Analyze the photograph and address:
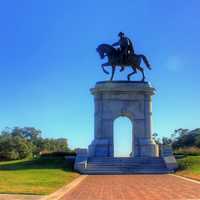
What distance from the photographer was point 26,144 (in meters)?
92.1

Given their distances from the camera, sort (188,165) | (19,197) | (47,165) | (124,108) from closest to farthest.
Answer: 1. (19,197)
2. (188,165)
3. (47,165)
4. (124,108)

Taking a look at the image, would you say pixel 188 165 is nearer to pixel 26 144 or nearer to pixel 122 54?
pixel 122 54

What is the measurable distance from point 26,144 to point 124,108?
49.7 metres

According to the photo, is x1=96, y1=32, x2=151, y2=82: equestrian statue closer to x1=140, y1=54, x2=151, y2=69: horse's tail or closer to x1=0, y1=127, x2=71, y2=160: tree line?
x1=140, y1=54, x2=151, y2=69: horse's tail

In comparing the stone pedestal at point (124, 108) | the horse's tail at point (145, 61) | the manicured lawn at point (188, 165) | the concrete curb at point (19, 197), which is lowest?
the concrete curb at point (19, 197)

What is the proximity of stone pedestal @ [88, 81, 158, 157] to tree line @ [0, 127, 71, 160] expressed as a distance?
437 inches

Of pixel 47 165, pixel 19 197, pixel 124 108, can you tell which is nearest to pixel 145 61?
pixel 124 108

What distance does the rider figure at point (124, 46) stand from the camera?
4628 cm

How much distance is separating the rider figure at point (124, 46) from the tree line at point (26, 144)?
48.6 feet

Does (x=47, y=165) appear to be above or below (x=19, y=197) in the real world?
above

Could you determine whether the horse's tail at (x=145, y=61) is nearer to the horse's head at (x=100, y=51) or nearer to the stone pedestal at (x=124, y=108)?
the stone pedestal at (x=124, y=108)

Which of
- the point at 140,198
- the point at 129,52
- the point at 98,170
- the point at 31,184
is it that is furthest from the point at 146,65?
the point at 140,198

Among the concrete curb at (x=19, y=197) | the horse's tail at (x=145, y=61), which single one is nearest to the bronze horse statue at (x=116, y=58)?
the horse's tail at (x=145, y=61)

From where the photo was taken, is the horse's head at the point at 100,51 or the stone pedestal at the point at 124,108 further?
the horse's head at the point at 100,51
